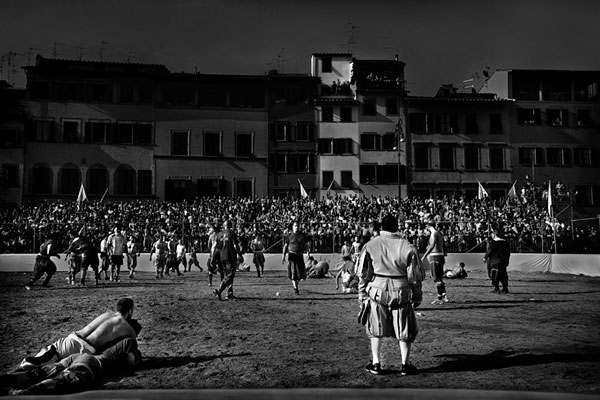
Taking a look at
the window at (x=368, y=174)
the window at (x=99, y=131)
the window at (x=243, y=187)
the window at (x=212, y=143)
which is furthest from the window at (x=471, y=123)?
the window at (x=99, y=131)

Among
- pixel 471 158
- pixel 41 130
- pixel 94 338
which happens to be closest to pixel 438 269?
pixel 94 338

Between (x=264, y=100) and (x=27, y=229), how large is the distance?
25.1 meters

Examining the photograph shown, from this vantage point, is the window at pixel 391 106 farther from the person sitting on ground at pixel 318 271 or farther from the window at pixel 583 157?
the person sitting on ground at pixel 318 271

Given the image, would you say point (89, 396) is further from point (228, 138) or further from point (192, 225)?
point (228, 138)

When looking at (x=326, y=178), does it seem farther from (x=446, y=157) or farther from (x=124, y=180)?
(x=124, y=180)

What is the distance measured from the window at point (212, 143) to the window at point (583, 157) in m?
30.6

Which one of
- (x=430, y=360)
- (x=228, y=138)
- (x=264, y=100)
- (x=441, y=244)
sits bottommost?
(x=430, y=360)

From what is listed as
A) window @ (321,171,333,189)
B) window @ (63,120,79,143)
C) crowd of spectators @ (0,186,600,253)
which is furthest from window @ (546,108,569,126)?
window @ (63,120,79,143)

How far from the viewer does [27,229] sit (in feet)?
101

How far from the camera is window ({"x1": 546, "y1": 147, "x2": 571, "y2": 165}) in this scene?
172ft

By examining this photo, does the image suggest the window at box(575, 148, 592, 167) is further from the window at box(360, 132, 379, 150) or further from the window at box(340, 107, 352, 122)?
the window at box(340, 107, 352, 122)

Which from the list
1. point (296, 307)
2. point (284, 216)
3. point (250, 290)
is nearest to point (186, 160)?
point (284, 216)

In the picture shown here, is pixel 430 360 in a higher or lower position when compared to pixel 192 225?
lower

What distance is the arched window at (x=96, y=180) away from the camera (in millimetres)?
47312
